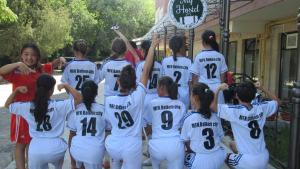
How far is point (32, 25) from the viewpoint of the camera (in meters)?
35.5

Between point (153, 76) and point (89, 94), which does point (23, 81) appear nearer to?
point (89, 94)

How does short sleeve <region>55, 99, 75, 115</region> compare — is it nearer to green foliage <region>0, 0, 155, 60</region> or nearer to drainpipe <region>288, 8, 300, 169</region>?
drainpipe <region>288, 8, 300, 169</region>

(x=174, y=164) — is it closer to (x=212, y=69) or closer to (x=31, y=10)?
(x=212, y=69)

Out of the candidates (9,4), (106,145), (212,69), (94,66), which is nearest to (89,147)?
(106,145)

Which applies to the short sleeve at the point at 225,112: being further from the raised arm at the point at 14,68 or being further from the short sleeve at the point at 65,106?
the raised arm at the point at 14,68

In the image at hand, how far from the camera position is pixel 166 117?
5.03 meters

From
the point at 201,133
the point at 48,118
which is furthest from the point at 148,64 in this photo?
the point at 48,118

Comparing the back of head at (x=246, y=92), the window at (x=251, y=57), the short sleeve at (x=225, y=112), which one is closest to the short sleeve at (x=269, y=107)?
the back of head at (x=246, y=92)

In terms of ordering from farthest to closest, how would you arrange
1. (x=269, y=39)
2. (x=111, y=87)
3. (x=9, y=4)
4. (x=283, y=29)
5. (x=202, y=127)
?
1. (x=9, y=4)
2. (x=269, y=39)
3. (x=283, y=29)
4. (x=111, y=87)
5. (x=202, y=127)

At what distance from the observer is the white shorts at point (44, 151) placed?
4.85 m

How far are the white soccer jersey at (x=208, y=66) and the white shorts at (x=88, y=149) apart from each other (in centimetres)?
197

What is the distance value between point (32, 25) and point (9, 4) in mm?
2429

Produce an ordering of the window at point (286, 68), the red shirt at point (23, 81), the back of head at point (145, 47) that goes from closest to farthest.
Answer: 1. the red shirt at point (23, 81)
2. the back of head at point (145, 47)
3. the window at point (286, 68)

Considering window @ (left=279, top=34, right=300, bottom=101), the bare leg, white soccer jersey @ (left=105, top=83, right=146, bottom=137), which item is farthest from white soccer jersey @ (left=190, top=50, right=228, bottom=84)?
window @ (left=279, top=34, right=300, bottom=101)
